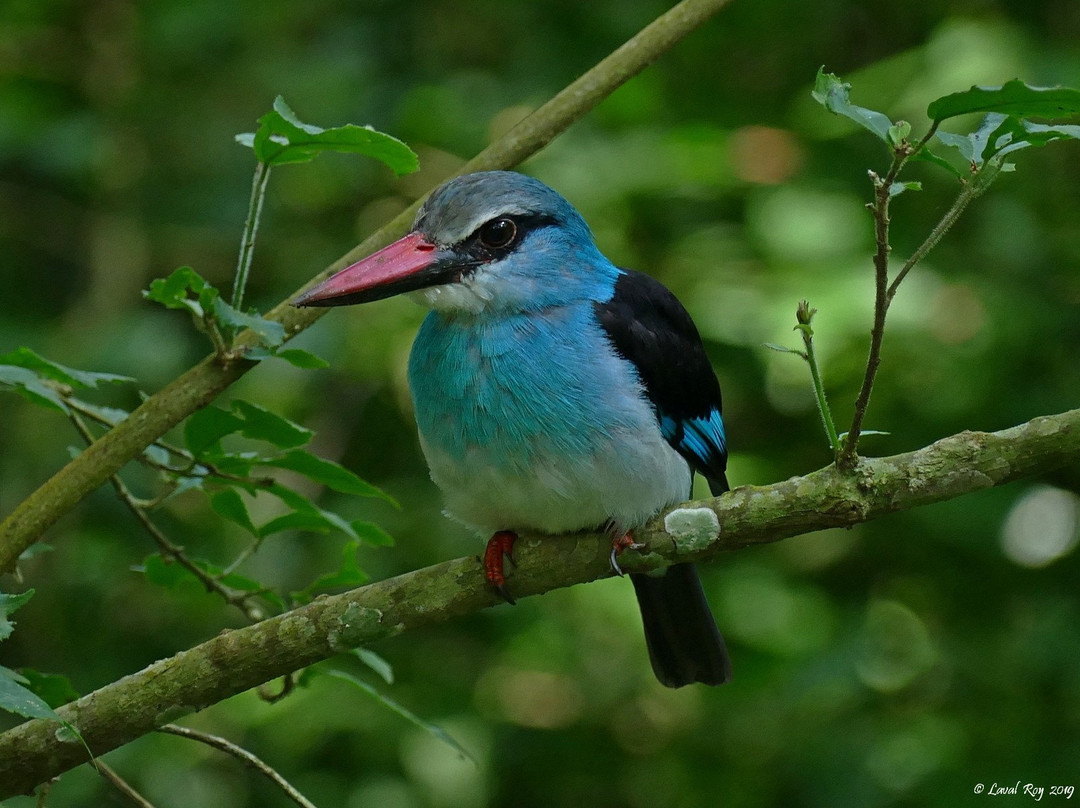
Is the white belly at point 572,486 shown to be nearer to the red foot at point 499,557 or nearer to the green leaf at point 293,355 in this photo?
the red foot at point 499,557

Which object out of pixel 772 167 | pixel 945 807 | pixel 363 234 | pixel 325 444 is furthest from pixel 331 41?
pixel 945 807

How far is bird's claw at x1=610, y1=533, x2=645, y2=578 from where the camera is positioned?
2.45 metres

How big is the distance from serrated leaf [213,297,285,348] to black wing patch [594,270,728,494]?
3.22ft

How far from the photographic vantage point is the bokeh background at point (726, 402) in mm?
4379

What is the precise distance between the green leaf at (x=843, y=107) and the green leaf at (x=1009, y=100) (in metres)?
0.07

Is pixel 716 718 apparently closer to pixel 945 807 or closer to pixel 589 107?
pixel 945 807

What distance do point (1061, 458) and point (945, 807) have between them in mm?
2441

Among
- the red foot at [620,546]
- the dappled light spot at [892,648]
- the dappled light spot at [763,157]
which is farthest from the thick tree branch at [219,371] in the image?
the dappled light spot at [892,648]

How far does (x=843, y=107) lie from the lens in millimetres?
1743

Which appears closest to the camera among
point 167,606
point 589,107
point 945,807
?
point 589,107

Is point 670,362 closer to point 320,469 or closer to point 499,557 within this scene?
point 499,557

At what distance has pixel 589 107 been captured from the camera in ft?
8.37

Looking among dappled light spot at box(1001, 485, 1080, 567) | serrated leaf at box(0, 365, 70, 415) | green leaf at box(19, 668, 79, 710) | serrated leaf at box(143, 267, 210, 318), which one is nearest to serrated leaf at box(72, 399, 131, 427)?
serrated leaf at box(0, 365, 70, 415)

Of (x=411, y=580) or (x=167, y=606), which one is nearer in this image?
(x=411, y=580)
